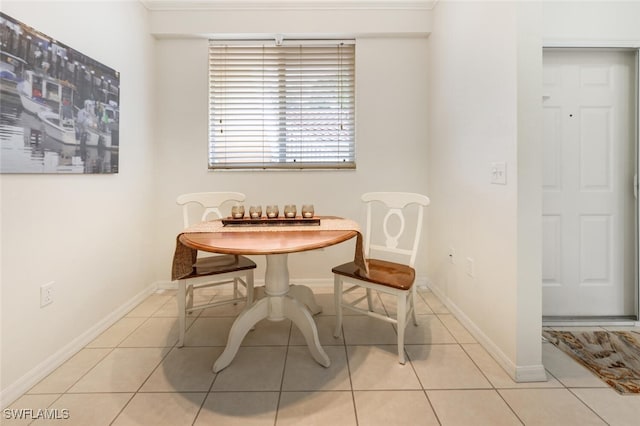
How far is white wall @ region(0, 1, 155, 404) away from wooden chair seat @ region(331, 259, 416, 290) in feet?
5.50

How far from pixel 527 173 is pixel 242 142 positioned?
2377mm

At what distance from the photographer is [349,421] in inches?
53.5

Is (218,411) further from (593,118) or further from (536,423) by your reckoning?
(593,118)

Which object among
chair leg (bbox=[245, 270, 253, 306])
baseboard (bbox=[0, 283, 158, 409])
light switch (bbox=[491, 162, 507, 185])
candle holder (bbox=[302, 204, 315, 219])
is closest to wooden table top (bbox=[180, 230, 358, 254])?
candle holder (bbox=[302, 204, 315, 219])

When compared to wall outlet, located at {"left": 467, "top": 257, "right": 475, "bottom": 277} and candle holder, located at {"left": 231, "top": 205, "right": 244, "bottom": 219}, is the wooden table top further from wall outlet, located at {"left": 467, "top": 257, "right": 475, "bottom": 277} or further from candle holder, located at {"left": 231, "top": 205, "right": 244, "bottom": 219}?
wall outlet, located at {"left": 467, "top": 257, "right": 475, "bottom": 277}

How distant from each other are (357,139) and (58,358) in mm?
2714

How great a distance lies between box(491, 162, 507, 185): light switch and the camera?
1708mm

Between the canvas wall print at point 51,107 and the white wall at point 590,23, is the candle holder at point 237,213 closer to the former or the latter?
the canvas wall print at point 51,107

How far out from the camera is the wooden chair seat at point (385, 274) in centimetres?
180

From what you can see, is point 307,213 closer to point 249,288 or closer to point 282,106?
point 249,288

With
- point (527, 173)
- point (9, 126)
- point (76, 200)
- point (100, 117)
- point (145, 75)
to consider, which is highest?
point (145, 75)

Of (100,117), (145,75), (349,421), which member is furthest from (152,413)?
(145,75)

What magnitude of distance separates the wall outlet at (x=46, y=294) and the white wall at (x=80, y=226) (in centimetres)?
3

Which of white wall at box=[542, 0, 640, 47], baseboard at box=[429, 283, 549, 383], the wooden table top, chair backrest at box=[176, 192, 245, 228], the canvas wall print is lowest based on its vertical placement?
baseboard at box=[429, 283, 549, 383]
